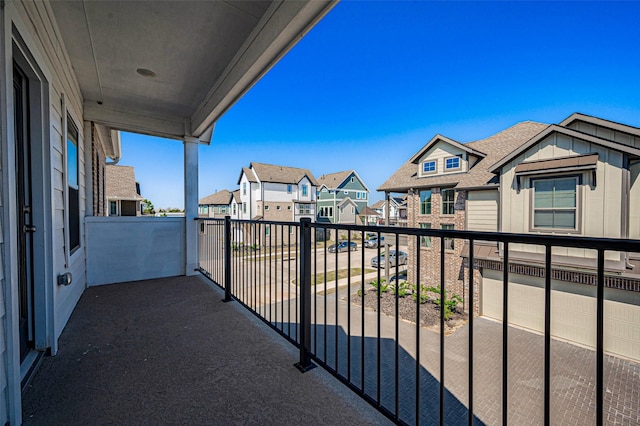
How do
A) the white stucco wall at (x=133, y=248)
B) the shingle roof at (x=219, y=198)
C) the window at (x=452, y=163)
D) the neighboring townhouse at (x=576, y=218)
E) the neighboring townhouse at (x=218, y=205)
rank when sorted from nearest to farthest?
the white stucco wall at (x=133, y=248) → the neighboring townhouse at (x=576, y=218) → the window at (x=452, y=163) → the neighboring townhouse at (x=218, y=205) → the shingle roof at (x=219, y=198)

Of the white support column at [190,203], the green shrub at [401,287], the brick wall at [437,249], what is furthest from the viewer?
the brick wall at [437,249]

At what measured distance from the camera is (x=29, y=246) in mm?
1860

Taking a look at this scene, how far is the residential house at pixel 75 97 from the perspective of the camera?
1.31 m

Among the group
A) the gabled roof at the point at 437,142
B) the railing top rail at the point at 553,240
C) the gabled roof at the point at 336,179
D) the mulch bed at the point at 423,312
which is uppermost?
the gabled roof at the point at 336,179

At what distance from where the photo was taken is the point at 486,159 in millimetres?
9312

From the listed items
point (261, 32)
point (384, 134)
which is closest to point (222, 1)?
point (261, 32)

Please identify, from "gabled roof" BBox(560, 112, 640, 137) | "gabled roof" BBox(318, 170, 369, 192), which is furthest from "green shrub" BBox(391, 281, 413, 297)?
"gabled roof" BBox(318, 170, 369, 192)

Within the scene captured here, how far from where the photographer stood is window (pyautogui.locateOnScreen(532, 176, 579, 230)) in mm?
6547

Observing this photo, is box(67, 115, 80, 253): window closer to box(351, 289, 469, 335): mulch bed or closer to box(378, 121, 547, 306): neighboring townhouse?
box(351, 289, 469, 335): mulch bed

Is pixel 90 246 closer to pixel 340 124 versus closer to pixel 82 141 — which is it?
pixel 82 141

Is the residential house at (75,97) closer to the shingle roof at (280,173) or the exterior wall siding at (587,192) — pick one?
the exterior wall siding at (587,192)

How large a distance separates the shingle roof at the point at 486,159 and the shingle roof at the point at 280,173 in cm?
1330

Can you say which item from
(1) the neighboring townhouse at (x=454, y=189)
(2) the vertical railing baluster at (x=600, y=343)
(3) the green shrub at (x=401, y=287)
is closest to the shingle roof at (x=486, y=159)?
(1) the neighboring townhouse at (x=454, y=189)

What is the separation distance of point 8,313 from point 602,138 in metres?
9.69
